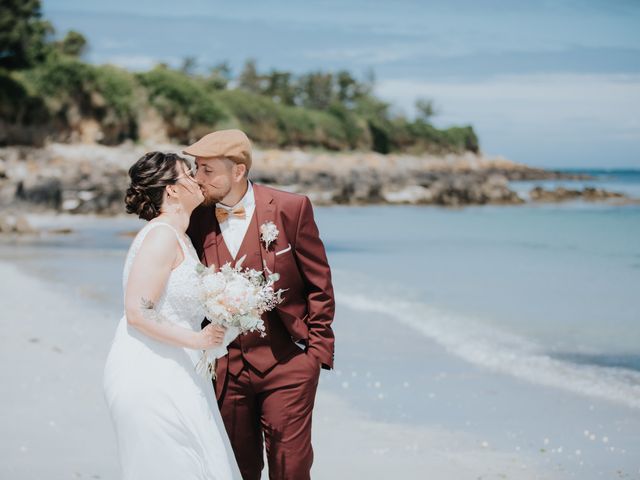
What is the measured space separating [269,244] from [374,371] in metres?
5.26

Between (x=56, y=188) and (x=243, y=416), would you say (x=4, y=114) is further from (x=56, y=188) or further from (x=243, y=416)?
(x=243, y=416)

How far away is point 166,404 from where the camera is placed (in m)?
3.49

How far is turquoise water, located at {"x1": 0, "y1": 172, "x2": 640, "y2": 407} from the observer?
10.4 meters

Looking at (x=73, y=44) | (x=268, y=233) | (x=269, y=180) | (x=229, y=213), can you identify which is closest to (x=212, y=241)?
(x=229, y=213)

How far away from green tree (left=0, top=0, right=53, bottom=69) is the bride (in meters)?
47.6

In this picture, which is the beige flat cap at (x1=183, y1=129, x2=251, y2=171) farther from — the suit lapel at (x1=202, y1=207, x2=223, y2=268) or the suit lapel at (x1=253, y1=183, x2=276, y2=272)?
the suit lapel at (x1=202, y1=207, x2=223, y2=268)

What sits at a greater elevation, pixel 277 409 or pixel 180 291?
pixel 180 291

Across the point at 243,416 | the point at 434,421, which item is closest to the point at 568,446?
the point at 434,421

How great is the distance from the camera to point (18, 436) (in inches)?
237

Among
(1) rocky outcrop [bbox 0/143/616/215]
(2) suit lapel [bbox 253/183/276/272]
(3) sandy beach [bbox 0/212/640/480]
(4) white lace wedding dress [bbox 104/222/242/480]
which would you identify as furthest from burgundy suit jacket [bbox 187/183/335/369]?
(1) rocky outcrop [bbox 0/143/616/215]

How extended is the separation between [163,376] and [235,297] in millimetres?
449

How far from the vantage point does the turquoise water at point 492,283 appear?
34.0ft

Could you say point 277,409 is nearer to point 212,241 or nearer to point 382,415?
point 212,241

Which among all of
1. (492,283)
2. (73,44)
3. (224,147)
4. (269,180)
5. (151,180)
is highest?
(224,147)
